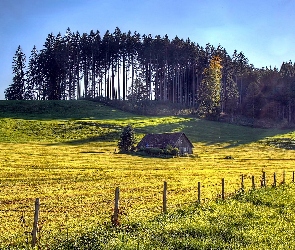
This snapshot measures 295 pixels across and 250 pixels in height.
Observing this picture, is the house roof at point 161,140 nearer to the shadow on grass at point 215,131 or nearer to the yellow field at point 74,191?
the shadow on grass at point 215,131

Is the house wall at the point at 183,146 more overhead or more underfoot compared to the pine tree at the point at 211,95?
more underfoot

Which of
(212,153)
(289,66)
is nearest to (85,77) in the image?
(212,153)

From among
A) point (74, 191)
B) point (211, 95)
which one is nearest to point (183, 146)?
point (211, 95)

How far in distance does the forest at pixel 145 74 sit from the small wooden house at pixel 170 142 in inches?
1920

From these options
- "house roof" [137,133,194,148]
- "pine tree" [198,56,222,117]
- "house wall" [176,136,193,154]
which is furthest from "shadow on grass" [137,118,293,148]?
"house roof" [137,133,194,148]

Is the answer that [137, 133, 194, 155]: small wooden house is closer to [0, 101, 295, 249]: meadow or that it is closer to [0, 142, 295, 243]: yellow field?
[0, 101, 295, 249]: meadow

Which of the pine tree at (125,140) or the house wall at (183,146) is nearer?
the pine tree at (125,140)

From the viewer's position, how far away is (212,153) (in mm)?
76062

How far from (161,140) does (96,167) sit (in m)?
32.0

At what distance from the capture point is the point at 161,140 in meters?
76.8

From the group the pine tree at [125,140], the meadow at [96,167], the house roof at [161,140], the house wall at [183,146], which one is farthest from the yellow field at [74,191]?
the house wall at [183,146]

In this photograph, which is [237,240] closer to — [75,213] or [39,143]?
[75,213]

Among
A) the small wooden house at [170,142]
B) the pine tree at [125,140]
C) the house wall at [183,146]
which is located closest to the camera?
the pine tree at [125,140]

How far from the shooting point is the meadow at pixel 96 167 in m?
19.2
